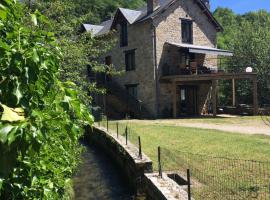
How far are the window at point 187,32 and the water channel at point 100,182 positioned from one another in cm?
1984

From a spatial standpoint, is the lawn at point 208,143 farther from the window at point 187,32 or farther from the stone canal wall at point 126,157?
the window at point 187,32

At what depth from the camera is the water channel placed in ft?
42.0

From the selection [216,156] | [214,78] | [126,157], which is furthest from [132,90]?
[216,156]

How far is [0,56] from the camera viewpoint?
2.59 metres

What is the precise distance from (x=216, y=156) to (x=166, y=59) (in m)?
21.0

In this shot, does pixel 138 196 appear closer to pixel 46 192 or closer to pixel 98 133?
pixel 46 192

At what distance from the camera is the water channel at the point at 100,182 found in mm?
12805

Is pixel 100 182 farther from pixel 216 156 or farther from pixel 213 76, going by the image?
pixel 213 76

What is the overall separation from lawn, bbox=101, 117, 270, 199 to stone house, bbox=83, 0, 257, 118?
449 inches

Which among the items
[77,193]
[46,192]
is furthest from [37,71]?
[77,193]

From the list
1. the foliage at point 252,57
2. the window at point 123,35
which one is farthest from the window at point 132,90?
the foliage at point 252,57

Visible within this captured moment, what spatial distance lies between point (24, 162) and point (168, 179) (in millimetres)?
7861

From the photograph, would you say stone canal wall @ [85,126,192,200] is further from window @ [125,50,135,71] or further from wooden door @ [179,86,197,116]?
wooden door @ [179,86,197,116]

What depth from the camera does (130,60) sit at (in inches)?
1432
